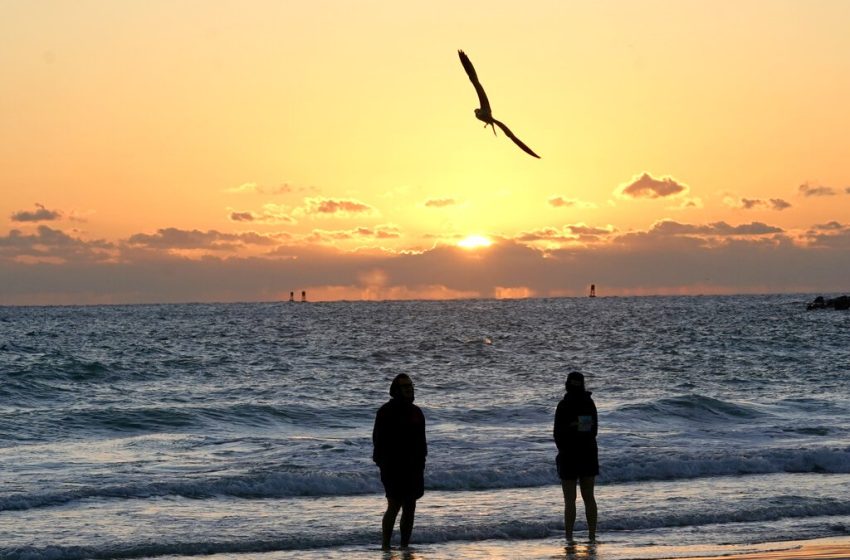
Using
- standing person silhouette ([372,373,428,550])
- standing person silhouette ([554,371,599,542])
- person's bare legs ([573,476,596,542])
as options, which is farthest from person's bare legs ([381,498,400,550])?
person's bare legs ([573,476,596,542])

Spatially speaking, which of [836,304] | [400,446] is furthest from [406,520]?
[836,304]

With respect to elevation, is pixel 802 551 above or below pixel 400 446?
below

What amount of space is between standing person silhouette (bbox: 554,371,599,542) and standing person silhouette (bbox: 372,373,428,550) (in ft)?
4.91

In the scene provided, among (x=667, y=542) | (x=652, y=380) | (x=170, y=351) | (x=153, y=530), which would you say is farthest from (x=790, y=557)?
(x=170, y=351)

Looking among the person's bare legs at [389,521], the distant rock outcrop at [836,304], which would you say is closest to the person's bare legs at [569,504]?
the person's bare legs at [389,521]

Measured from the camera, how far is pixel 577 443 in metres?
11.6

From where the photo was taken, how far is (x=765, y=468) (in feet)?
55.9

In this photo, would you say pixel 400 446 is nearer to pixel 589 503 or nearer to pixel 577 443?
pixel 577 443

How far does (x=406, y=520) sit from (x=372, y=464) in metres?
6.27

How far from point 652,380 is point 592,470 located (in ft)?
81.0

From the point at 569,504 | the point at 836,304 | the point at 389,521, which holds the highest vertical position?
Answer: the point at 836,304

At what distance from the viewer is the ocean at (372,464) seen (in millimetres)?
12266

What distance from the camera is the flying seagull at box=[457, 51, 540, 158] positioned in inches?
428

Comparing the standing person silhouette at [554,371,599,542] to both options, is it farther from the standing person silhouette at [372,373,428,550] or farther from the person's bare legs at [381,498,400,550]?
the person's bare legs at [381,498,400,550]
